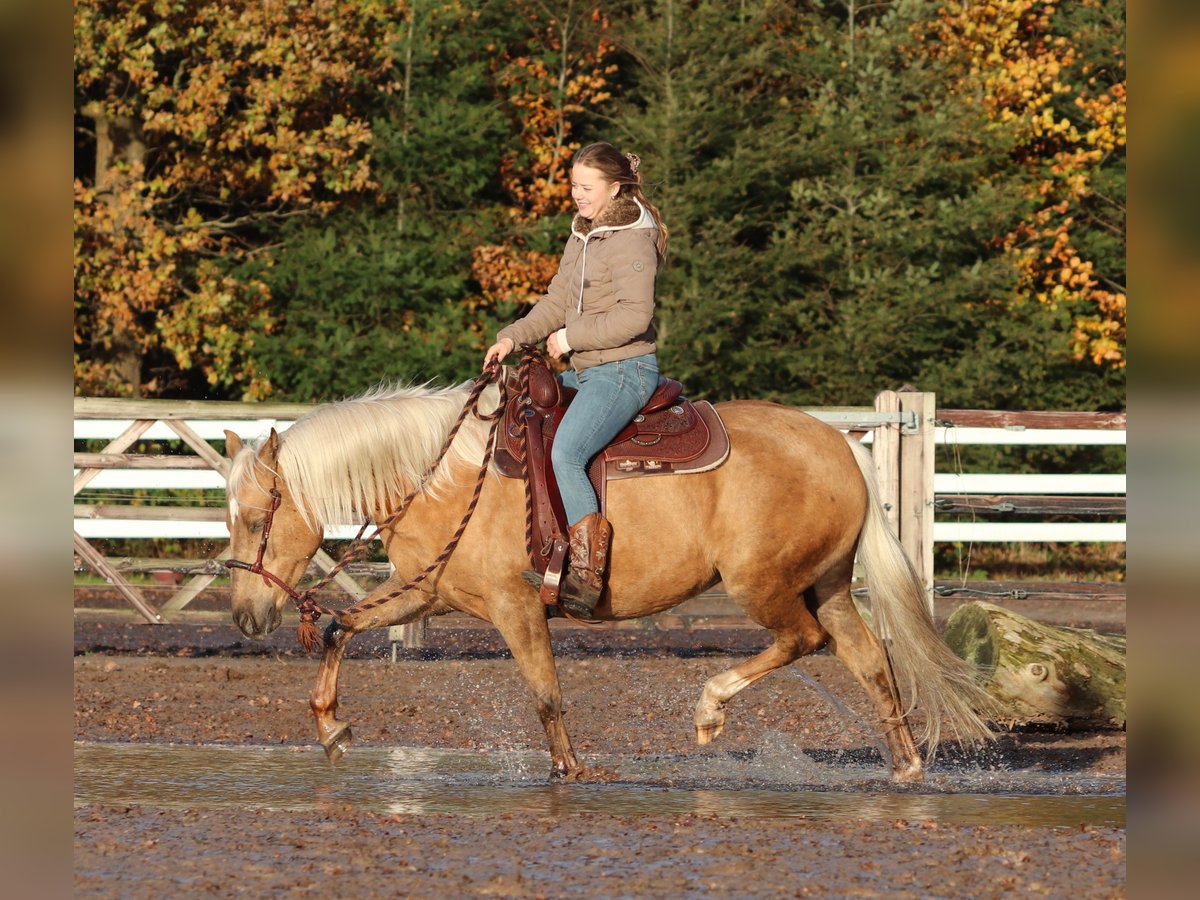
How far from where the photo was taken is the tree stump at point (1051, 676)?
27.7 feet

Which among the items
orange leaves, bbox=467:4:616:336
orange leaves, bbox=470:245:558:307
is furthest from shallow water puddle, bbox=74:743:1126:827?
orange leaves, bbox=467:4:616:336

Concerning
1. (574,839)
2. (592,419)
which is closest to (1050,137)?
(592,419)

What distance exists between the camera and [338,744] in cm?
709

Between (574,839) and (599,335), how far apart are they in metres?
2.25

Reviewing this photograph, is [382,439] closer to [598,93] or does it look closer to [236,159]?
[236,159]

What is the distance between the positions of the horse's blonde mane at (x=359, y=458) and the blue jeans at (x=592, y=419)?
0.51 metres

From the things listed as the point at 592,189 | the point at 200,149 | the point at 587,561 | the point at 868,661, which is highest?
the point at 200,149

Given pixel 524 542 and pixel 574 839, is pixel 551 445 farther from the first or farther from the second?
pixel 574 839

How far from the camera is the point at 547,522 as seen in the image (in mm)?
6754

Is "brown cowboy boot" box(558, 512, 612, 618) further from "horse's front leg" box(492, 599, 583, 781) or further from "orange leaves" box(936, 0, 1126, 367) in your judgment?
"orange leaves" box(936, 0, 1126, 367)

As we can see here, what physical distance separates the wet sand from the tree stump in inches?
7.6

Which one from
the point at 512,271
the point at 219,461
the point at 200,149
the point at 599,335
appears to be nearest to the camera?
the point at 599,335

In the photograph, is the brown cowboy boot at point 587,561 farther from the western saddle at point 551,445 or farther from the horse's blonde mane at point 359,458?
the horse's blonde mane at point 359,458
